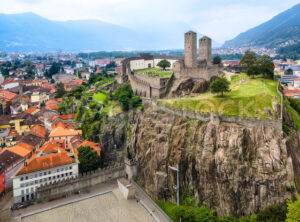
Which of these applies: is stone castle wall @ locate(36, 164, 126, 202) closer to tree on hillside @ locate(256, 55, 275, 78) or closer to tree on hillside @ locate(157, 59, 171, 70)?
tree on hillside @ locate(256, 55, 275, 78)

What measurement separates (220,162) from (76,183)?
24.9 metres

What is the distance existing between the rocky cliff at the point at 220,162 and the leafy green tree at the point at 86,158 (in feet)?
28.2

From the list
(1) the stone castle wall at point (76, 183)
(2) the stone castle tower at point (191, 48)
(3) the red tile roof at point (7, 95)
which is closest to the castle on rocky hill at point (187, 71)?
(2) the stone castle tower at point (191, 48)

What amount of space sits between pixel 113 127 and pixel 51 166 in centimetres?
1654

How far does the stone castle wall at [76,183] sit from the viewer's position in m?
40.5

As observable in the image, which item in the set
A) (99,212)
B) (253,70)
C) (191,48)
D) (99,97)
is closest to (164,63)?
(191,48)

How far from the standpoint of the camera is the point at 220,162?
33.8 metres

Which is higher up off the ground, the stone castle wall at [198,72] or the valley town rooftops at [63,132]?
the stone castle wall at [198,72]

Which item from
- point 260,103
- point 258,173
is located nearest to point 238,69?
point 260,103

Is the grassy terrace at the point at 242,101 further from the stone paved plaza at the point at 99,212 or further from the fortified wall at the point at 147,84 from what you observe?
the stone paved plaza at the point at 99,212

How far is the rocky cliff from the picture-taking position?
3052cm

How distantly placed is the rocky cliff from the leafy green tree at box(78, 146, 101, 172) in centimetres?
861

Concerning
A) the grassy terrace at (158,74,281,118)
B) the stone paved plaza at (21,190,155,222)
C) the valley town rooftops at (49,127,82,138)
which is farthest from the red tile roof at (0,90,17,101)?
the grassy terrace at (158,74,281,118)

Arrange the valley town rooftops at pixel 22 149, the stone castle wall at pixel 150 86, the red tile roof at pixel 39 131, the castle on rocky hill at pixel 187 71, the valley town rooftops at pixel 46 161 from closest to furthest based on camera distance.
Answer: the valley town rooftops at pixel 46 161, the valley town rooftops at pixel 22 149, the castle on rocky hill at pixel 187 71, the stone castle wall at pixel 150 86, the red tile roof at pixel 39 131
